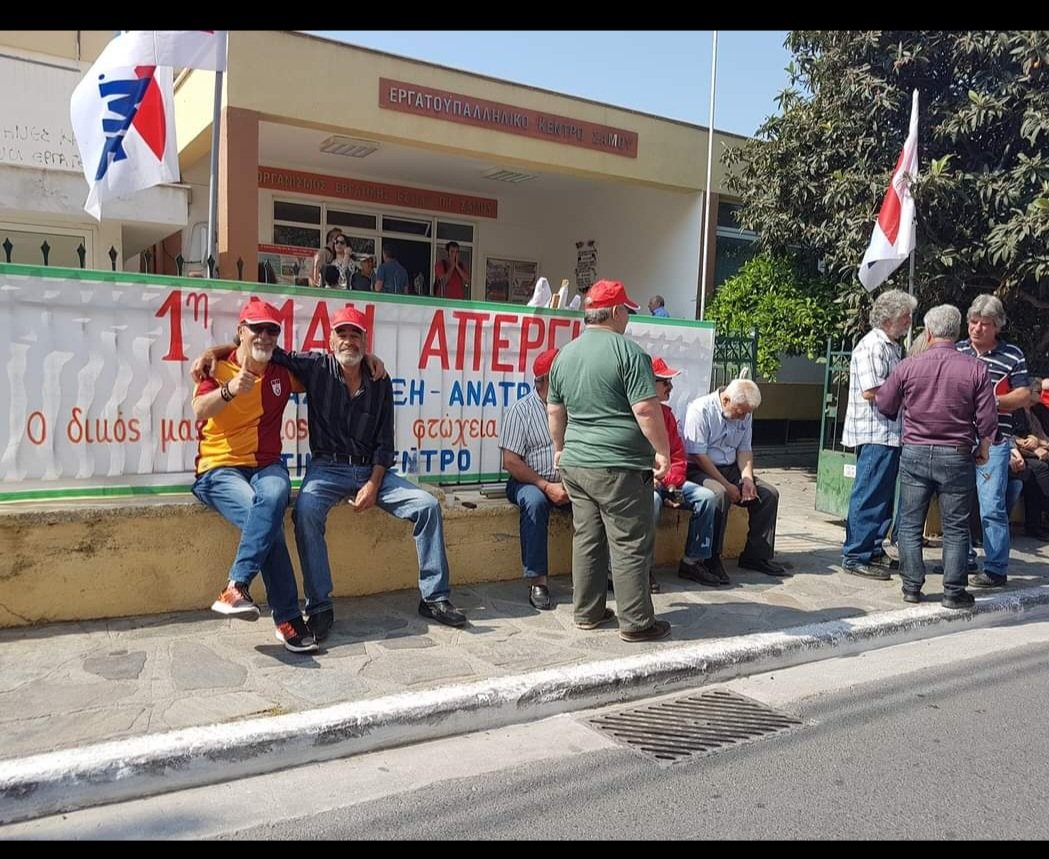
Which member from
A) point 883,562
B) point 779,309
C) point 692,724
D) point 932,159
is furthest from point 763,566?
point 932,159

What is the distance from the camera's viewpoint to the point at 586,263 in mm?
16234

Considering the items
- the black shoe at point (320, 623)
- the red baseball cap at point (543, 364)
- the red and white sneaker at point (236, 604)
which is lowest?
the black shoe at point (320, 623)

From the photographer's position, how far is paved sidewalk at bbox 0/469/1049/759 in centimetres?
348

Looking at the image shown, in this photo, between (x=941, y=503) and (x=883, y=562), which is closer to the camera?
(x=941, y=503)

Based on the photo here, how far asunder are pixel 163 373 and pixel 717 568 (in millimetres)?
3597

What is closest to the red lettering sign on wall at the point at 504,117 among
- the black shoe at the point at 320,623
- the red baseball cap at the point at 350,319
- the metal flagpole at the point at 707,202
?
the metal flagpole at the point at 707,202

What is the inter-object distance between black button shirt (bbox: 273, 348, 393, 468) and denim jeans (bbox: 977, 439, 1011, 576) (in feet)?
14.0

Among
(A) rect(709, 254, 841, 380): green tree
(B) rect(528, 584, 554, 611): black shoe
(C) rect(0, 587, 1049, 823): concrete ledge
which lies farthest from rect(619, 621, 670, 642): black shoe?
(A) rect(709, 254, 841, 380): green tree

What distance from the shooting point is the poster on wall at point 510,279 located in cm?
1684

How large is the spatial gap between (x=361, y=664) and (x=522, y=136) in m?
9.44

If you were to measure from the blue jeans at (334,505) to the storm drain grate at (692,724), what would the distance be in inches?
49.0

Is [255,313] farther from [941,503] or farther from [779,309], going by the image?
[779,309]

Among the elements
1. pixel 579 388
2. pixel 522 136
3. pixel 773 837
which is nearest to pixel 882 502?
pixel 579 388

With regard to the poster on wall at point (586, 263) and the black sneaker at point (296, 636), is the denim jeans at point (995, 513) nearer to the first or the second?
the black sneaker at point (296, 636)
